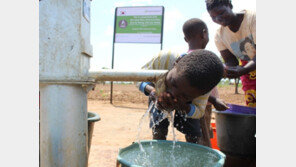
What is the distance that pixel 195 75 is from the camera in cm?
95

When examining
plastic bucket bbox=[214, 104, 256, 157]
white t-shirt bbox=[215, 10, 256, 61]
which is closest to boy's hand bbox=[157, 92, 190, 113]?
plastic bucket bbox=[214, 104, 256, 157]

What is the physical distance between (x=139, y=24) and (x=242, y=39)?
4554 mm

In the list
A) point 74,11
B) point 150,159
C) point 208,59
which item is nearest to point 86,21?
point 74,11

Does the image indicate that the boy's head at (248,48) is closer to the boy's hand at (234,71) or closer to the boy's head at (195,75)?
the boy's hand at (234,71)

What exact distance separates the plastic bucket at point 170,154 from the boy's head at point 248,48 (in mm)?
1386

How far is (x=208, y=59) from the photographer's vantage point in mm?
962

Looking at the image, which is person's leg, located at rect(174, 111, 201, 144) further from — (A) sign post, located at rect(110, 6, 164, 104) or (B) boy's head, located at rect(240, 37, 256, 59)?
(A) sign post, located at rect(110, 6, 164, 104)

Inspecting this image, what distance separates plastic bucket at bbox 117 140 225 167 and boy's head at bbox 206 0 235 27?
1292 mm

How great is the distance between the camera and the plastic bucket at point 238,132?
2094mm

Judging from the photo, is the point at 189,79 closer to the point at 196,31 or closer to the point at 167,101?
the point at 167,101

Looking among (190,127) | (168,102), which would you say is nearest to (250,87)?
(190,127)

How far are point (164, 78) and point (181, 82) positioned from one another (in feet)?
0.28

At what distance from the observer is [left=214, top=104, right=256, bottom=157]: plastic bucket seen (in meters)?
2.09

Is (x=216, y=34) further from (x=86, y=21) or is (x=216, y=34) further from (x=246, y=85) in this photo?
(x=86, y=21)
